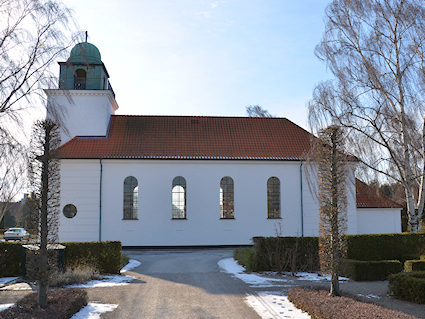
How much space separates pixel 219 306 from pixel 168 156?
55.7 feet

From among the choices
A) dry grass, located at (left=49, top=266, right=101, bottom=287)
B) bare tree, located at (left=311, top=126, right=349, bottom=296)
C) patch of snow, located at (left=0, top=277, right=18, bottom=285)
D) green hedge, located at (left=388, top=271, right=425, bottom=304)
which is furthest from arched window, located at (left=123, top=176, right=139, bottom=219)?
green hedge, located at (left=388, top=271, right=425, bottom=304)

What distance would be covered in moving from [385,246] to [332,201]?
930cm

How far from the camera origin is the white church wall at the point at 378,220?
1041 inches

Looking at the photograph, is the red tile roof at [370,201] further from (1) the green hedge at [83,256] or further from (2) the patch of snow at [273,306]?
(1) the green hedge at [83,256]

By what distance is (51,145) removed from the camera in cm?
924

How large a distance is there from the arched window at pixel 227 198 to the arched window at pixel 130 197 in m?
5.91

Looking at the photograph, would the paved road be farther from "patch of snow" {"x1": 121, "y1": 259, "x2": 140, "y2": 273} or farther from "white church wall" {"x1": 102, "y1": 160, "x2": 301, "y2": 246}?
"white church wall" {"x1": 102, "y1": 160, "x2": 301, "y2": 246}

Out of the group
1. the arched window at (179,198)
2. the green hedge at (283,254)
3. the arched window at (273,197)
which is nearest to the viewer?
the green hedge at (283,254)

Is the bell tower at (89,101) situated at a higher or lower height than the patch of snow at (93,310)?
higher

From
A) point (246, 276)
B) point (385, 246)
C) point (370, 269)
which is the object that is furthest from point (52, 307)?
point (385, 246)

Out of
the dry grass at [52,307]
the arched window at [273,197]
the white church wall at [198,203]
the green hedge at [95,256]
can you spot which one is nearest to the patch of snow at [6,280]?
the green hedge at [95,256]

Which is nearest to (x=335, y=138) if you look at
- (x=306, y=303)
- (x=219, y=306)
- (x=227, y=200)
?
(x=306, y=303)

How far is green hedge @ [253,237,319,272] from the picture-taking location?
1470 centimetres

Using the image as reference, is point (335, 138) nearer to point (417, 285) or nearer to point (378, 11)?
point (417, 285)
